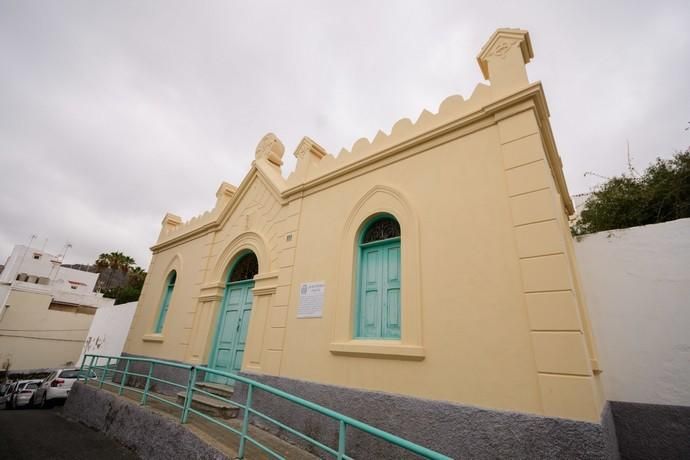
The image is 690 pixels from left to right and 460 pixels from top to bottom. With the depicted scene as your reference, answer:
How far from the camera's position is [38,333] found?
837 inches

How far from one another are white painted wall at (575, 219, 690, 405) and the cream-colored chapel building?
501 mm

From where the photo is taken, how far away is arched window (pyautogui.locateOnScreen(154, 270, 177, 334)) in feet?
30.6

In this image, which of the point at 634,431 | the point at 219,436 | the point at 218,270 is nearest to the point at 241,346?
the point at 218,270

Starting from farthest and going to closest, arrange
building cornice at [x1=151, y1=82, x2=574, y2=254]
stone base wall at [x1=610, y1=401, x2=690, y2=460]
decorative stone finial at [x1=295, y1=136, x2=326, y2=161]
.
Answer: decorative stone finial at [x1=295, y1=136, x2=326, y2=161] → building cornice at [x1=151, y1=82, x2=574, y2=254] → stone base wall at [x1=610, y1=401, x2=690, y2=460]

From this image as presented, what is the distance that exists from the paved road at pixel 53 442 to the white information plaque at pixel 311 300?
326cm

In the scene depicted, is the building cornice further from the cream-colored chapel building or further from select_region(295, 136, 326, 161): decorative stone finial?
select_region(295, 136, 326, 161): decorative stone finial

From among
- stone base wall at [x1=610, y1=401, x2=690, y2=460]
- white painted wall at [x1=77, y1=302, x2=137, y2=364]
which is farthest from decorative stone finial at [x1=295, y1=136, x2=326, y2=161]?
white painted wall at [x1=77, y1=302, x2=137, y2=364]

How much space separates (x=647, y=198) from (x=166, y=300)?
12960 millimetres

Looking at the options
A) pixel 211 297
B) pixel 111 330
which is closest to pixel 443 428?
pixel 211 297

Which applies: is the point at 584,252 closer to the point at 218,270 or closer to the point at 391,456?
the point at 391,456

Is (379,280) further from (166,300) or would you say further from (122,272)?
(122,272)

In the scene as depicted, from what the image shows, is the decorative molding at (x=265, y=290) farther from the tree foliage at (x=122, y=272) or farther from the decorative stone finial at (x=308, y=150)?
the tree foliage at (x=122, y=272)

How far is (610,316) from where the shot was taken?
4.52 metres

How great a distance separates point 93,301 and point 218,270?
24.8 m
